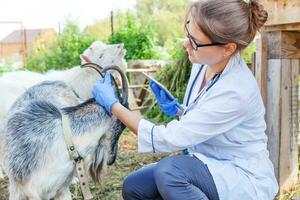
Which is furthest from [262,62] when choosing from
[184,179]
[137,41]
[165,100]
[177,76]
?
[137,41]

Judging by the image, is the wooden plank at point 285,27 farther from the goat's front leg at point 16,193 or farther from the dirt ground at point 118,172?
the goat's front leg at point 16,193

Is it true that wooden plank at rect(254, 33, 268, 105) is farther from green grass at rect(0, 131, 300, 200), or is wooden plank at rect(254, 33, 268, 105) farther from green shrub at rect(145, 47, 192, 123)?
green shrub at rect(145, 47, 192, 123)

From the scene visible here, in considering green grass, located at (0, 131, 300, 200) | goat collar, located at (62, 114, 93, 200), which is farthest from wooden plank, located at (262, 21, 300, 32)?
goat collar, located at (62, 114, 93, 200)

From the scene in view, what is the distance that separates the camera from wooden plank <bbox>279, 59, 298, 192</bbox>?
343 cm

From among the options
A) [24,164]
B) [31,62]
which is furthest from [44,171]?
[31,62]

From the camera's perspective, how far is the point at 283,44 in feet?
11.2

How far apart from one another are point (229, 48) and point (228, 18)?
144 mm

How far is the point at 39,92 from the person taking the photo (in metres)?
2.59

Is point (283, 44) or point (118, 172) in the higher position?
point (283, 44)

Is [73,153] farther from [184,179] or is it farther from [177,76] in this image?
[177,76]

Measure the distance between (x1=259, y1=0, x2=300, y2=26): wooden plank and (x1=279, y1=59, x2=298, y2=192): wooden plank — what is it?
1.00 feet

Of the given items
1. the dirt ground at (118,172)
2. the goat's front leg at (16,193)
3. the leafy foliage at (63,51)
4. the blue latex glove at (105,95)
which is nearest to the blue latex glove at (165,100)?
the blue latex glove at (105,95)

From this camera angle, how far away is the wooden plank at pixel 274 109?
3.44 m

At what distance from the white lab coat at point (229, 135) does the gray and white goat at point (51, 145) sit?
0.22 m
